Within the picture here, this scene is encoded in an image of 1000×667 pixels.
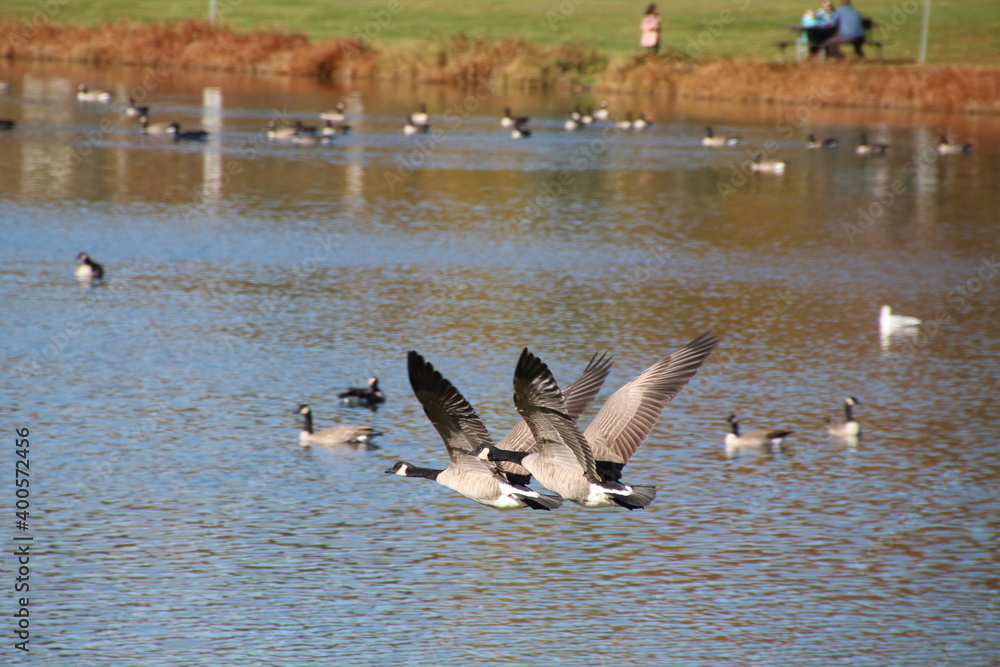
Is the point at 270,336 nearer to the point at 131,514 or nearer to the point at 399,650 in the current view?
the point at 131,514

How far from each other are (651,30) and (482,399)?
159 ft

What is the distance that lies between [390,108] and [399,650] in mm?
49174

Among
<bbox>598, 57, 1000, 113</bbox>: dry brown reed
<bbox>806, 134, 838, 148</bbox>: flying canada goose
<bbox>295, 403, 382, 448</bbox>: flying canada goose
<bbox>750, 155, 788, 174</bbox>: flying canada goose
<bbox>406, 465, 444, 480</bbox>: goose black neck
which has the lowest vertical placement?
<bbox>295, 403, 382, 448</bbox>: flying canada goose

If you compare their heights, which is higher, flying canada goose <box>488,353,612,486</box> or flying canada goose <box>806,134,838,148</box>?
flying canada goose <box>806,134,838,148</box>

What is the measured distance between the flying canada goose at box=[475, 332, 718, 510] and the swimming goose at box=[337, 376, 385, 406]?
1080 centimetres

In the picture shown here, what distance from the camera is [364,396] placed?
23969mm

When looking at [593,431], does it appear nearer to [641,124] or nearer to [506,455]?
[506,455]

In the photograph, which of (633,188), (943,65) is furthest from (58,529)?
(943,65)

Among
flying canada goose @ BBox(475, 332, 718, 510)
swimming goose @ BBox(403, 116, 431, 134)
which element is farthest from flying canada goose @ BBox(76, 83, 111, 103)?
flying canada goose @ BBox(475, 332, 718, 510)

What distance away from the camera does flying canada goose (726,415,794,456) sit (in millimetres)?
22125

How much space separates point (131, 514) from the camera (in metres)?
19.5

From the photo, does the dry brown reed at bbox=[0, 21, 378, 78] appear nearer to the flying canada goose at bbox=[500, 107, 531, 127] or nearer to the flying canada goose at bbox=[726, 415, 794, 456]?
the flying canada goose at bbox=[500, 107, 531, 127]

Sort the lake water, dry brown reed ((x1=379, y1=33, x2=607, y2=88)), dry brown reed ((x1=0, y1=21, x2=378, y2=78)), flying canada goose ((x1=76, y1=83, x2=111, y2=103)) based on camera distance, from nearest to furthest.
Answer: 1. the lake water
2. flying canada goose ((x1=76, y1=83, x2=111, y2=103))
3. dry brown reed ((x1=379, y1=33, x2=607, y2=88))
4. dry brown reed ((x1=0, y1=21, x2=378, y2=78))

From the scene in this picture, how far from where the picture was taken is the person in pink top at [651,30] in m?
68.6
